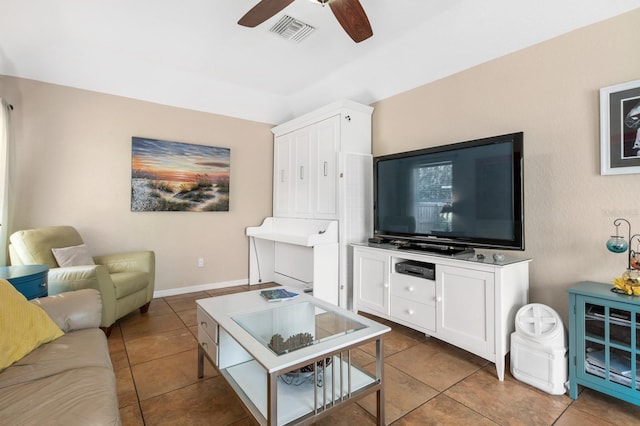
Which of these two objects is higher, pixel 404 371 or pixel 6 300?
pixel 6 300

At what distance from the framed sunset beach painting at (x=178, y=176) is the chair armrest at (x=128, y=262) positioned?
0.61m

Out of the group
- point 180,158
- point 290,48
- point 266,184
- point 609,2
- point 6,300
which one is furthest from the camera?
point 266,184

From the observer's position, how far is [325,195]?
347 cm

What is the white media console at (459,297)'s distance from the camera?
6.50 ft

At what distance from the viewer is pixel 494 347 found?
1982 millimetres

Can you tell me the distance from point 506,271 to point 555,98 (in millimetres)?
1298

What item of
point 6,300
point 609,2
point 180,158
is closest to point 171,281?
point 180,158

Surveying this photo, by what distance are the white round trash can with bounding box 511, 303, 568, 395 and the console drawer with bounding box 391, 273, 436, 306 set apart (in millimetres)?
568

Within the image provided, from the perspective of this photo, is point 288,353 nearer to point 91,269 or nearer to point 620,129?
point 91,269

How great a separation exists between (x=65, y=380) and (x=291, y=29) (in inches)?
114

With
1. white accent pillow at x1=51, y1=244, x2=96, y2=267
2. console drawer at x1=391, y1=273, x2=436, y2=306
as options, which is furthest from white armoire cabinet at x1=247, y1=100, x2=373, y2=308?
white accent pillow at x1=51, y1=244, x2=96, y2=267

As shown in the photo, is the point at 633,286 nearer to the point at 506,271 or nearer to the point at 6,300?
the point at 506,271

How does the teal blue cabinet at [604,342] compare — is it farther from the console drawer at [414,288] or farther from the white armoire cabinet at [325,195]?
the white armoire cabinet at [325,195]

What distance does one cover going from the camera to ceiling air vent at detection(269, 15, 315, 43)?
2637mm
